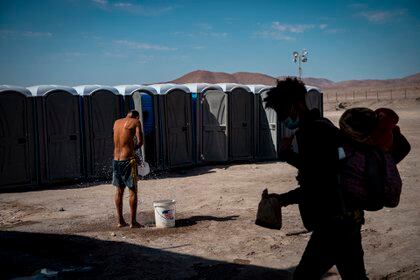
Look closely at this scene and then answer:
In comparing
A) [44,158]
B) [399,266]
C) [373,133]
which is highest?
[373,133]

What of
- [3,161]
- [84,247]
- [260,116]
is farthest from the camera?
[260,116]

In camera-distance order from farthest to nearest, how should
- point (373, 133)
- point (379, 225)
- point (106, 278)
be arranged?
point (379, 225)
point (106, 278)
point (373, 133)

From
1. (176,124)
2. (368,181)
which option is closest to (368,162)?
(368,181)

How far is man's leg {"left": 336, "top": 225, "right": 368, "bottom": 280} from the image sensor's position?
2434 millimetres

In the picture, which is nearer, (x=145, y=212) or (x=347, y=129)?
(x=347, y=129)

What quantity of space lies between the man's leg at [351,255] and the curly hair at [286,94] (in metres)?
0.82

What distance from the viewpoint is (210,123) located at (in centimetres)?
1180

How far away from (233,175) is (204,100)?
253 cm

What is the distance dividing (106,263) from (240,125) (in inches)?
314

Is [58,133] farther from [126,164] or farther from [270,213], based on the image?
[270,213]

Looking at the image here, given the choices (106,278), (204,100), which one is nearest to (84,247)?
(106,278)

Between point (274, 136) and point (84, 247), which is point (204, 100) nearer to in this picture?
point (274, 136)

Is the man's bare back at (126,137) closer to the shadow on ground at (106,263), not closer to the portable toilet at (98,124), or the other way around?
the shadow on ground at (106,263)

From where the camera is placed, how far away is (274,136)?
484 inches
